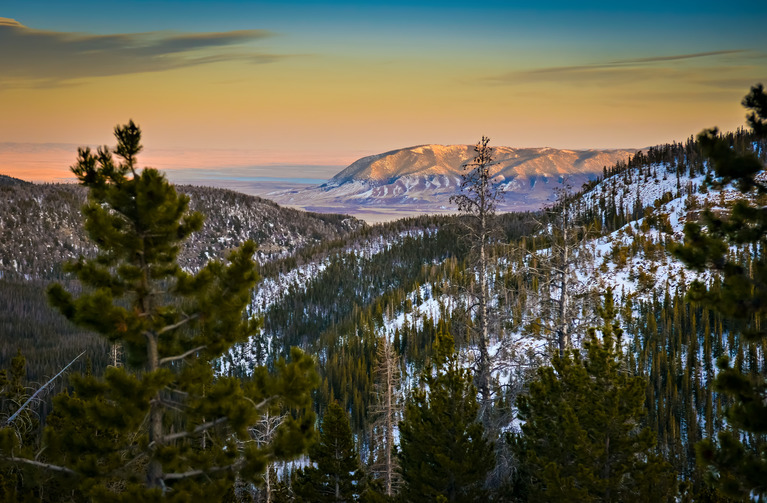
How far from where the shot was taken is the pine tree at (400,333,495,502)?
661 inches

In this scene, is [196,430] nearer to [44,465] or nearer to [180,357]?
[180,357]

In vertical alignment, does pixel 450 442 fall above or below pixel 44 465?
below

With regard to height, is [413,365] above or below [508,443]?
below

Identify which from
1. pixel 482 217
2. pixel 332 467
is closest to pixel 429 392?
pixel 482 217

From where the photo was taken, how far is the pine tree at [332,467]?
75.9ft

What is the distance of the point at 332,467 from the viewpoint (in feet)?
76.0

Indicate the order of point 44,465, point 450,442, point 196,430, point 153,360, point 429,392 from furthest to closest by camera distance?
point 429,392 → point 450,442 → point 153,360 → point 196,430 → point 44,465

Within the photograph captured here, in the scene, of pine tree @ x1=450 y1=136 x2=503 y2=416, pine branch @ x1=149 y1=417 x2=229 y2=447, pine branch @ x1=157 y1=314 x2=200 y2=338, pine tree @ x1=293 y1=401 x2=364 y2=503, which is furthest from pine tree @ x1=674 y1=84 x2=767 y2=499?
pine tree @ x1=293 y1=401 x2=364 y2=503

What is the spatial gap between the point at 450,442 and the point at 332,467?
8047 millimetres

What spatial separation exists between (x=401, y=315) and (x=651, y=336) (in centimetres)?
6609

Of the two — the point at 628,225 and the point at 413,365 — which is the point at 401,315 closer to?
the point at 413,365

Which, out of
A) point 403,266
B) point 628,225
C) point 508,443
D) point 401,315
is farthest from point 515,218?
point 508,443

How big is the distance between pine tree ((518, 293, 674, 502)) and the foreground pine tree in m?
8.26

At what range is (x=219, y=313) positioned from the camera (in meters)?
10.6
